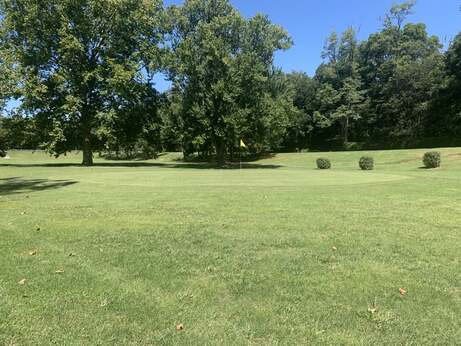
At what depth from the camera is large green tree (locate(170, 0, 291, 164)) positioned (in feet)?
132

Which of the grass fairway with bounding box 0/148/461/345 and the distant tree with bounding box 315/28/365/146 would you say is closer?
the grass fairway with bounding box 0/148/461/345

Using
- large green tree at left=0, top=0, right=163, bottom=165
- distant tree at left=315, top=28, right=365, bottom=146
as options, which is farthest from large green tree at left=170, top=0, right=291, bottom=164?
distant tree at left=315, top=28, right=365, bottom=146

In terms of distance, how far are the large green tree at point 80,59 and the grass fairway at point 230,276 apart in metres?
31.0

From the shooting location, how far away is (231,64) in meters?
40.3

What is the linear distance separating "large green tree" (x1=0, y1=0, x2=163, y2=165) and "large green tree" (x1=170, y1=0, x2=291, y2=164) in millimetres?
3746

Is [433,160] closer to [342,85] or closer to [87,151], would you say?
[87,151]

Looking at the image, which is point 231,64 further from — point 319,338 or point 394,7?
point 394,7

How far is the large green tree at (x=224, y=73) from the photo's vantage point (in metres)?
40.4

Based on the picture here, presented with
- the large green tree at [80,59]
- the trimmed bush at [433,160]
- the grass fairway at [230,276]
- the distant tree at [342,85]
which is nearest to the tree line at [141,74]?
the large green tree at [80,59]

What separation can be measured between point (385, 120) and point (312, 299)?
67.2m

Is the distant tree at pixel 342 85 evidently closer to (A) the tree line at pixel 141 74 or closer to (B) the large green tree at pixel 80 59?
(A) the tree line at pixel 141 74

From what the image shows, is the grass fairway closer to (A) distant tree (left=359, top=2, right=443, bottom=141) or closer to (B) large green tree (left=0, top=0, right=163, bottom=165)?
(B) large green tree (left=0, top=0, right=163, bottom=165)

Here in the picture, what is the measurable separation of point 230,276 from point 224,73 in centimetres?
3728

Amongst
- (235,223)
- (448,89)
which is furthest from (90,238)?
(448,89)
